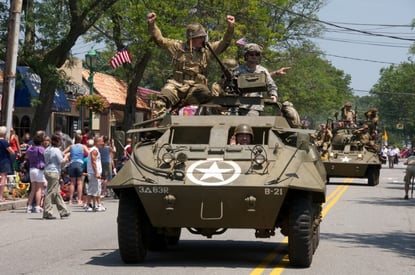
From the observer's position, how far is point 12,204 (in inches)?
906

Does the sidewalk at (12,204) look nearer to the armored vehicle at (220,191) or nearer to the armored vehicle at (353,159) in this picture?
the armored vehicle at (220,191)

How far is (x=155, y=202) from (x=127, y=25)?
94.3 ft

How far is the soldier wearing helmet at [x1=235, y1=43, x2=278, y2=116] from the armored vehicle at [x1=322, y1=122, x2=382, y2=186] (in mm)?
22712

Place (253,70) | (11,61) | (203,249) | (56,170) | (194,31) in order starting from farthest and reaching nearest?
(11,61)
(56,170)
(253,70)
(203,249)
(194,31)

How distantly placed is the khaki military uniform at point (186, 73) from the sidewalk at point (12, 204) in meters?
9.02

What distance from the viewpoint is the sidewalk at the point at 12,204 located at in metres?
22.5

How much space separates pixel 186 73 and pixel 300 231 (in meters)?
3.58

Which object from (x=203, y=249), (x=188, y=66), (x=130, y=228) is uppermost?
(x=188, y=66)

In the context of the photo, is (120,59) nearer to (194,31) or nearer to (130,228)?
(194,31)

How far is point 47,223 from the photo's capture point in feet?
62.7

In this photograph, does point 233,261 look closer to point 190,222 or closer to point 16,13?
point 190,222

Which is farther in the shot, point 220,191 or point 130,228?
point 130,228

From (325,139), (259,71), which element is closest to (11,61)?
(259,71)

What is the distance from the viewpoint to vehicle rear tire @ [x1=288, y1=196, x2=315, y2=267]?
39.7 ft
